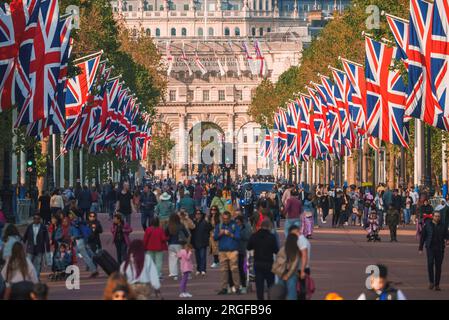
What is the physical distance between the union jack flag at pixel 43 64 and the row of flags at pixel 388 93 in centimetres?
1014

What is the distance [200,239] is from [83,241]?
2.82 m

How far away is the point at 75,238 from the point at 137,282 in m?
14.2

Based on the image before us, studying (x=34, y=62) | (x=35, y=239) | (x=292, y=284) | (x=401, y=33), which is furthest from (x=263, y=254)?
(x=401, y=33)

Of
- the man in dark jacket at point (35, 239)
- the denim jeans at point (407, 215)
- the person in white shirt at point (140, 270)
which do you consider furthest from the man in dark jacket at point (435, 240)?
the denim jeans at point (407, 215)

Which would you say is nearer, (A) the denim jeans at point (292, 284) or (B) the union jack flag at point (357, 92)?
(A) the denim jeans at point (292, 284)

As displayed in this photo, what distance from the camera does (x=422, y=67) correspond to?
160 ft

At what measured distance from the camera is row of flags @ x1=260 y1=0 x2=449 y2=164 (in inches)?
1834

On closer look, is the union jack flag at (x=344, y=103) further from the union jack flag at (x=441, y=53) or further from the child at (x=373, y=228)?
the union jack flag at (x=441, y=53)

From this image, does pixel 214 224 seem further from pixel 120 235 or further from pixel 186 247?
pixel 186 247

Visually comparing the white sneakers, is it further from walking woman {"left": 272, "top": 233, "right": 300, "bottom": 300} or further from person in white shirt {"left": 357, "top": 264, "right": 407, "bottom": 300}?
person in white shirt {"left": 357, "top": 264, "right": 407, "bottom": 300}

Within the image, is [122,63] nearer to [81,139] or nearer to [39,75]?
[81,139]

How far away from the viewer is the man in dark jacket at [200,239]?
1597 inches

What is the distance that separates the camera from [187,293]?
34688 mm
